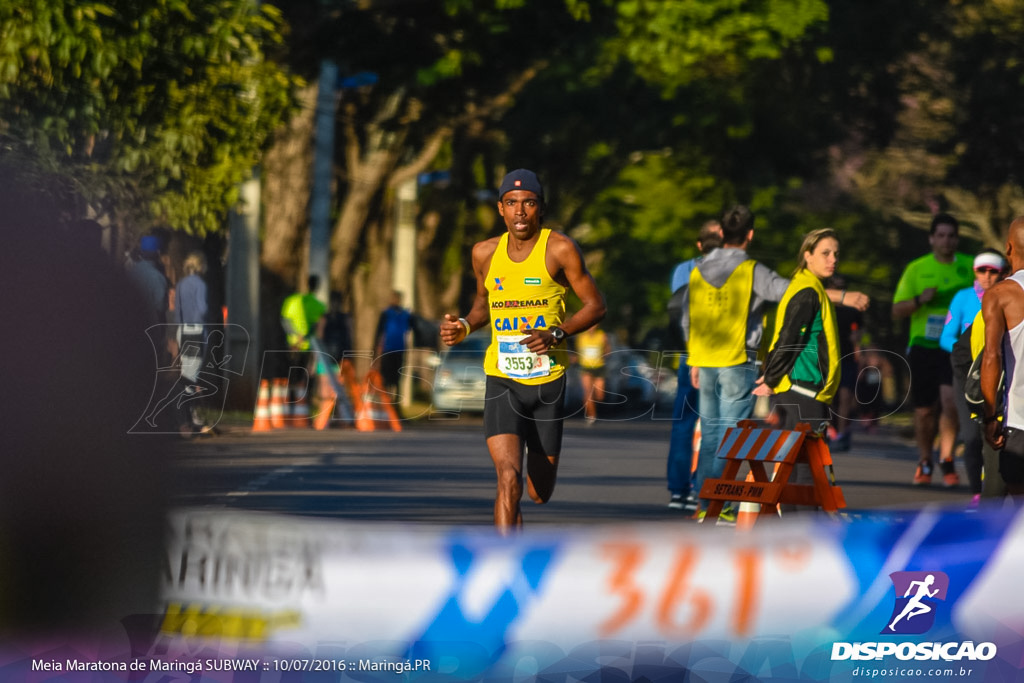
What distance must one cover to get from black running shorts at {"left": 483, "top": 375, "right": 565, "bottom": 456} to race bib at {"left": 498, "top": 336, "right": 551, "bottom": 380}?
0.13 ft

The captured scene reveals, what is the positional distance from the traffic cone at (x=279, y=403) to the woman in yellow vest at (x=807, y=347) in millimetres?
11523

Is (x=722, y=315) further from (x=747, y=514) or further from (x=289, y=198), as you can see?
(x=289, y=198)

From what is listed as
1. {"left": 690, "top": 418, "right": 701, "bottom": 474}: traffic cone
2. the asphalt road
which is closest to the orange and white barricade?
the asphalt road

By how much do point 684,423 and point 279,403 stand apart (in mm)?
11018

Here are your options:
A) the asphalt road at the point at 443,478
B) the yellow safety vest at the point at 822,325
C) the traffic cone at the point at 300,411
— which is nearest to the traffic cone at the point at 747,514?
the asphalt road at the point at 443,478

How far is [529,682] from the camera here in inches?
198

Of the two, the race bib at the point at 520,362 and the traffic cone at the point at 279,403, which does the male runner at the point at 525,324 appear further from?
the traffic cone at the point at 279,403

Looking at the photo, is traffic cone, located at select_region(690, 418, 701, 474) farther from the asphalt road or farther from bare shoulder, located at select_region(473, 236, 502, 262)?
bare shoulder, located at select_region(473, 236, 502, 262)

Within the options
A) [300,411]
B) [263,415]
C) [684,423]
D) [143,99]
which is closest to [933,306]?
[684,423]

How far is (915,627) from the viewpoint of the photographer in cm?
529

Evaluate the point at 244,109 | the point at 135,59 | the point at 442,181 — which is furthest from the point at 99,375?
the point at 442,181

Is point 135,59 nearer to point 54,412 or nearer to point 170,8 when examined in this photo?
point 170,8

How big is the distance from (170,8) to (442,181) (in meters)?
23.4

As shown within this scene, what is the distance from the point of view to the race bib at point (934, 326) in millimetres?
14008
